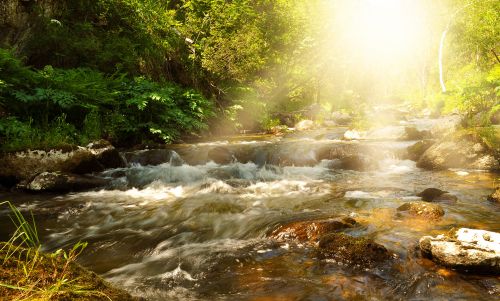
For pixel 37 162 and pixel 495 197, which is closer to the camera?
pixel 495 197

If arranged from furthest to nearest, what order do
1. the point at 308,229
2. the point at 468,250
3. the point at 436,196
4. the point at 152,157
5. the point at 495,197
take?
the point at 152,157 < the point at 436,196 < the point at 495,197 < the point at 308,229 < the point at 468,250

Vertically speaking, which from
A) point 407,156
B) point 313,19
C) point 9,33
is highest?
point 313,19

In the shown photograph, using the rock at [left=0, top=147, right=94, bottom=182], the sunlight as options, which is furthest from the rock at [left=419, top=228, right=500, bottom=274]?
the sunlight

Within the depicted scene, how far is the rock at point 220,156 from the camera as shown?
1152cm

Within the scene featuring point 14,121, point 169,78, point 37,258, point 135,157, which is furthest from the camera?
point 169,78

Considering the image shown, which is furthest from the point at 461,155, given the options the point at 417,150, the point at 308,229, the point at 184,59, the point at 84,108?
the point at 184,59

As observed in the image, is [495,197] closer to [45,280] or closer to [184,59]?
[45,280]

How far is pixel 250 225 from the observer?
5.89 metres

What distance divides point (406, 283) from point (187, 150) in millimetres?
9842

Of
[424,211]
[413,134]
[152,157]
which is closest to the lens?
[424,211]

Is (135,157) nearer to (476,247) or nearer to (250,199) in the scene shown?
(250,199)

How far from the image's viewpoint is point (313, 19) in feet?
74.9

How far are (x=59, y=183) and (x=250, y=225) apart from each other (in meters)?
4.99

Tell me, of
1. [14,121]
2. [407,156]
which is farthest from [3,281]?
[407,156]
